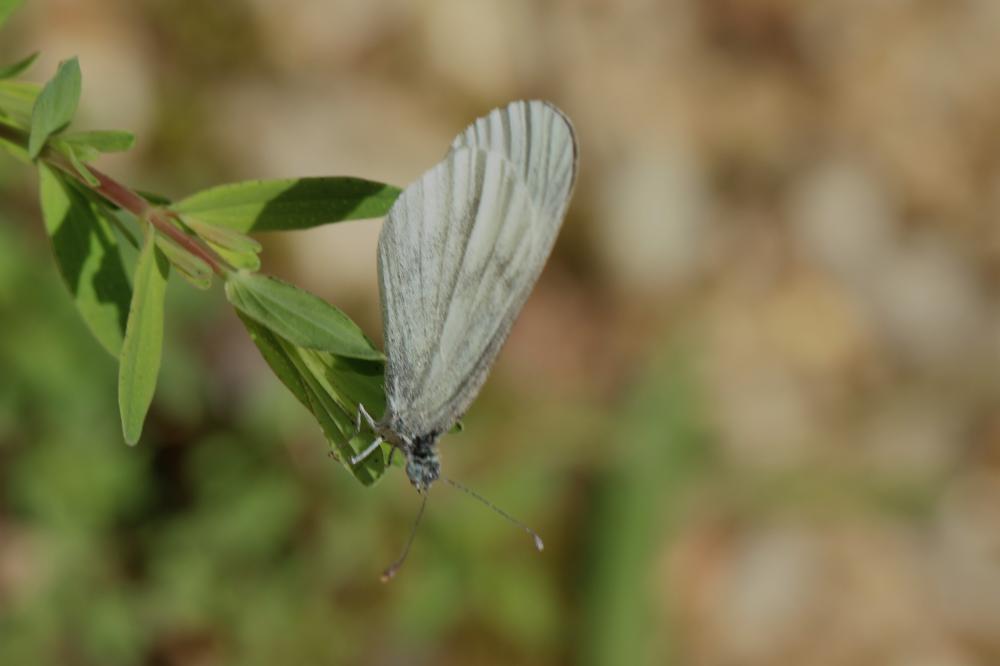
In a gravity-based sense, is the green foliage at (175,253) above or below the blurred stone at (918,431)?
above

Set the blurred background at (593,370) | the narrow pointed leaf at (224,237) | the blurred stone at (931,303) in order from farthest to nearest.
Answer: the blurred stone at (931,303)
the blurred background at (593,370)
the narrow pointed leaf at (224,237)

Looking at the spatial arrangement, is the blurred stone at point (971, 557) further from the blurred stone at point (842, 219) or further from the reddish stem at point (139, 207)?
the reddish stem at point (139, 207)

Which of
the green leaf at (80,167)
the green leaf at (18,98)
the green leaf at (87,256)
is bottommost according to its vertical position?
the green leaf at (87,256)

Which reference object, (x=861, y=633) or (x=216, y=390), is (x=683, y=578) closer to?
(x=861, y=633)

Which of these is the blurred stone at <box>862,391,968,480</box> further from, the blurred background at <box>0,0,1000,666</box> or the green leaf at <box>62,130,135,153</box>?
the green leaf at <box>62,130,135,153</box>

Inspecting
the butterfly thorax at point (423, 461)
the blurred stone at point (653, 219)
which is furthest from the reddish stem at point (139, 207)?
the blurred stone at point (653, 219)

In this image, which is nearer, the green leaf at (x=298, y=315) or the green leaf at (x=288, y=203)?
the green leaf at (x=298, y=315)

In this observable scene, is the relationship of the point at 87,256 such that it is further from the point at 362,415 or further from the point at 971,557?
the point at 971,557

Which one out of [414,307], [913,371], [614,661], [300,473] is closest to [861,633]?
[913,371]
